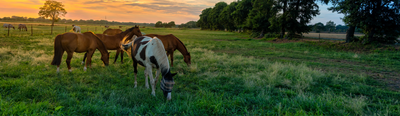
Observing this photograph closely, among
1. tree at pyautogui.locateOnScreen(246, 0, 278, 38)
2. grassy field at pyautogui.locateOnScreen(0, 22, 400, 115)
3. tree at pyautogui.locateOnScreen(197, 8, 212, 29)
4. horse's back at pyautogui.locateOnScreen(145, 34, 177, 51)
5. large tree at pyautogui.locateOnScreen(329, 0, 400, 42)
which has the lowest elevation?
grassy field at pyautogui.locateOnScreen(0, 22, 400, 115)

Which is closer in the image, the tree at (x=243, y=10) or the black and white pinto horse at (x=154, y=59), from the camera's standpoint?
the black and white pinto horse at (x=154, y=59)

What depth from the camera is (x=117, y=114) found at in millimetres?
3492

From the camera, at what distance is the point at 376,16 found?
15156 millimetres

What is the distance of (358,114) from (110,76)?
7.01 m

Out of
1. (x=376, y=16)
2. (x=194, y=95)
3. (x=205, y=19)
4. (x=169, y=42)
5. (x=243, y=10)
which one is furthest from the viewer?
(x=205, y=19)

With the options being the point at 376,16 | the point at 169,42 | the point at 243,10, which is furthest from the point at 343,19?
the point at 243,10

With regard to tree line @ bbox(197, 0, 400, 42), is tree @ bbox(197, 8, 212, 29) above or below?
above

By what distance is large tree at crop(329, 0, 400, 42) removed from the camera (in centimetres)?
1502

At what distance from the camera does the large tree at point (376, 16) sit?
15.0m

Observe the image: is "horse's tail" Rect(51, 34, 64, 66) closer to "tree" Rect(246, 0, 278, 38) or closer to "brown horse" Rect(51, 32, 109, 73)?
"brown horse" Rect(51, 32, 109, 73)

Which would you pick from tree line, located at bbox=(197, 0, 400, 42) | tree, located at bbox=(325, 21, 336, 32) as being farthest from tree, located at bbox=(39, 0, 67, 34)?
tree, located at bbox=(325, 21, 336, 32)

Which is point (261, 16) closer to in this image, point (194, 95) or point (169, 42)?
point (169, 42)

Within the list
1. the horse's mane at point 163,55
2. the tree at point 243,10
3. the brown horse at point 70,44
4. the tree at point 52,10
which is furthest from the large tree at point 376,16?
the tree at point 52,10

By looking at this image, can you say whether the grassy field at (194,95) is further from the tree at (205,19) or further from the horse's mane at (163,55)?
the tree at (205,19)
